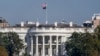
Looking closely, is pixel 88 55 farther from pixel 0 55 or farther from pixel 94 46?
pixel 0 55

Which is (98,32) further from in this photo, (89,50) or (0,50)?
(0,50)

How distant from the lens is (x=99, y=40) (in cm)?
18962

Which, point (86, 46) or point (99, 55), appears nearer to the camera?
point (99, 55)

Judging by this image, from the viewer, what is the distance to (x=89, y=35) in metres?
199

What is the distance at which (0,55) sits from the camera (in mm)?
184250

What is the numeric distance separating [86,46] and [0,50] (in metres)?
16.3

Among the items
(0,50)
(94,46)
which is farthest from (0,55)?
(94,46)

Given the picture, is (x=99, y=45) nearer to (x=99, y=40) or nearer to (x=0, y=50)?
(x=99, y=40)

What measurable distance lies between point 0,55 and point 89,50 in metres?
16.3

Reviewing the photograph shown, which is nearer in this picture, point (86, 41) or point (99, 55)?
point (99, 55)

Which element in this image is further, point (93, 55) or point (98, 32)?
point (98, 32)

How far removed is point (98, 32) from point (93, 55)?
1284 cm

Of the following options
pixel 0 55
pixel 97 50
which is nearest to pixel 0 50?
pixel 0 55

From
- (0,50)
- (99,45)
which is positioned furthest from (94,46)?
(0,50)
